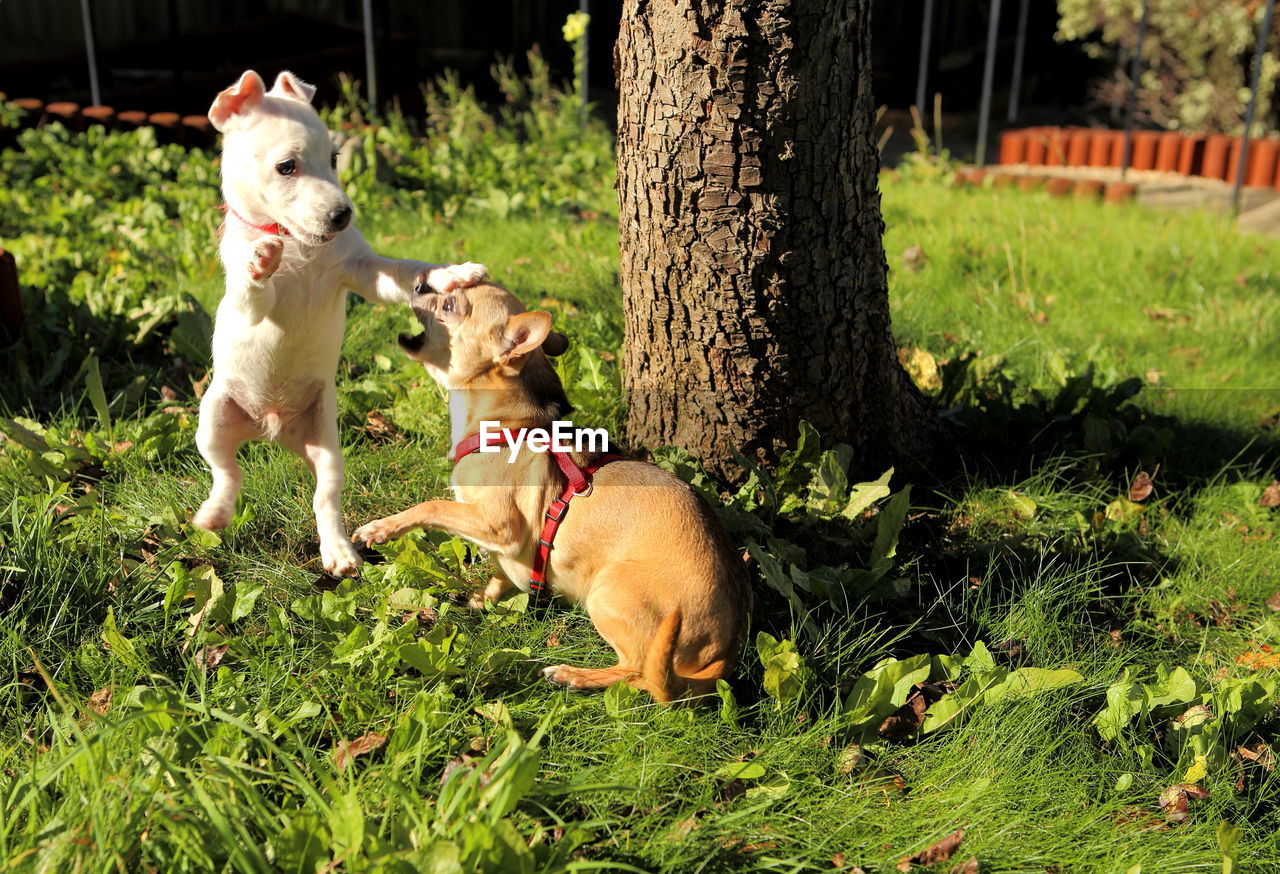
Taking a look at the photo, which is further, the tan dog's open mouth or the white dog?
the tan dog's open mouth

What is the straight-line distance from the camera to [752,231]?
3508 mm

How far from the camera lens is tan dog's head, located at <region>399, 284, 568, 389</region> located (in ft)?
9.50

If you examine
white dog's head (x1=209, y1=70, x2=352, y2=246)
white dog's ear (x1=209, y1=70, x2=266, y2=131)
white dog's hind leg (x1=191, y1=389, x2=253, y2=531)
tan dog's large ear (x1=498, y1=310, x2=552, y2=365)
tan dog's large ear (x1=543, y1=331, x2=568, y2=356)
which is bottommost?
white dog's hind leg (x1=191, y1=389, x2=253, y2=531)

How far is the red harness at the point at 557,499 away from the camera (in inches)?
122

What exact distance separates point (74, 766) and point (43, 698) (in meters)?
0.46

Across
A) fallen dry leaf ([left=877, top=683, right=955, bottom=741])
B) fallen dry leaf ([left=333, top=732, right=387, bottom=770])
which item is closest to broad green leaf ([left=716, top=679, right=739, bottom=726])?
fallen dry leaf ([left=877, top=683, right=955, bottom=741])

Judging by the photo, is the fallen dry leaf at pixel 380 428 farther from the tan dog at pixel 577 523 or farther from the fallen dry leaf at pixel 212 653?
the fallen dry leaf at pixel 212 653

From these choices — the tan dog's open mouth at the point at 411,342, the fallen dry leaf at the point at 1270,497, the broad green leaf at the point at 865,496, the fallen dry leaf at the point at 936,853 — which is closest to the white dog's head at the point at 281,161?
the tan dog's open mouth at the point at 411,342

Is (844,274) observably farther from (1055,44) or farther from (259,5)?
(1055,44)

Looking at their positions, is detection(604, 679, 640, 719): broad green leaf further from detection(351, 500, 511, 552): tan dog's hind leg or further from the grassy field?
detection(351, 500, 511, 552): tan dog's hind leg

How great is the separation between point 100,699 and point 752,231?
2.38 meters

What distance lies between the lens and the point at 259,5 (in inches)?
480

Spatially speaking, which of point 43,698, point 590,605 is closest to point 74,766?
point 43,698

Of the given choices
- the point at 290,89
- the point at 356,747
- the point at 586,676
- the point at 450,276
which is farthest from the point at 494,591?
the point at 290,89
